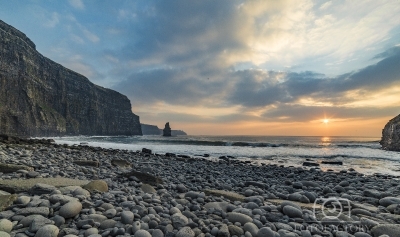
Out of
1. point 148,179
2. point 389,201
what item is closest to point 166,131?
point 148,179

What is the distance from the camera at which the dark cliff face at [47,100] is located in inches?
2456

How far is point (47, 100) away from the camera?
83.6 m

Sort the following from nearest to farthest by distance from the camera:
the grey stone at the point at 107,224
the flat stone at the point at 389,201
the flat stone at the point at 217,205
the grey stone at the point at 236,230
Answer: the grey stone at the point at 107,224 < the grey stone at the point at 236,230 < the flat stone at the point at 217,205 < the flat stone at the point at 389,201

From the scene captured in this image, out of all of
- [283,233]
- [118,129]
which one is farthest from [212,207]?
[118,129]

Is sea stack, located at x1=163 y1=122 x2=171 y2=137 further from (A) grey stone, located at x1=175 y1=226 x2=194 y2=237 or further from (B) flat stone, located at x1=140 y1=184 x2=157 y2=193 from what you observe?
(A) grey stone, located at x1=175 y1=226 x2=194 y2=237

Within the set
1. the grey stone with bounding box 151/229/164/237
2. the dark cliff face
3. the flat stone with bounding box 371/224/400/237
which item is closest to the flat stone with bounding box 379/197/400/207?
the flat stone with bounding box 371/224/400/237

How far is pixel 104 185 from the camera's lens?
469cm

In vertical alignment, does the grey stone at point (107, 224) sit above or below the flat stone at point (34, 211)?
below

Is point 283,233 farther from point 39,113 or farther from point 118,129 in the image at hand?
point 118,129

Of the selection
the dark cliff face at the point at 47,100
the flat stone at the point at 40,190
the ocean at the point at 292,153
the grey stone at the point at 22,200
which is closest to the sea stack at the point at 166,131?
the dark cliff face at the point at 47,100

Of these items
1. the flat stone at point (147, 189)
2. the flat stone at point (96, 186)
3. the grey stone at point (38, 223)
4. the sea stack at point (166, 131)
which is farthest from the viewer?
the sea stack at point (166, 131)

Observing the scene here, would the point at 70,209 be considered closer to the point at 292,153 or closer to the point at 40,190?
the point at 40,190

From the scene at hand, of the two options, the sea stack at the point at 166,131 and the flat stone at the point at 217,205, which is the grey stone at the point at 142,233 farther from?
the sea stack at the point at 166,131

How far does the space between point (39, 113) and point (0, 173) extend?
283 feet
